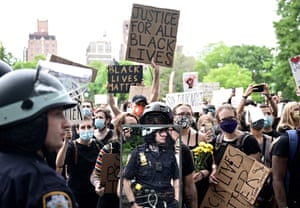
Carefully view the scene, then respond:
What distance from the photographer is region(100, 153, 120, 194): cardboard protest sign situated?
6363 millimetres

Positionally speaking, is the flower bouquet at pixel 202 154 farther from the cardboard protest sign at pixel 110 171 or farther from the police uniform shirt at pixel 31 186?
the police uniform shirt at pixel 31 186

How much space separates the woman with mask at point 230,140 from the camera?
22.5ft

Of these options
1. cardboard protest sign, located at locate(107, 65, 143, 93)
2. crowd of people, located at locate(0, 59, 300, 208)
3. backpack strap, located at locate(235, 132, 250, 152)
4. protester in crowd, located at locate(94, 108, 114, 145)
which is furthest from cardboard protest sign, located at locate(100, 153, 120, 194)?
cardboard protest sign, located at locate(107, 65, 143, 93)

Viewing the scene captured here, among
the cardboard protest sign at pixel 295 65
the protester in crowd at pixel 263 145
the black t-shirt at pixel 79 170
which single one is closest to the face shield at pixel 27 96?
the black t-shirt at pixel 79 170

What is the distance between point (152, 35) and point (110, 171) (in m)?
4.08

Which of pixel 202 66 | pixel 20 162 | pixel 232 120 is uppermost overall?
pixel 20 162

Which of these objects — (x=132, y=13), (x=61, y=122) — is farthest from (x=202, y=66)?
(x=61, y=122)

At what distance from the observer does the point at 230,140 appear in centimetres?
706

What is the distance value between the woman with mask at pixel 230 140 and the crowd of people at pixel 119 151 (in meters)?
0.01

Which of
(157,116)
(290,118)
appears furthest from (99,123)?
(157,116)

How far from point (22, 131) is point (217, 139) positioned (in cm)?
469

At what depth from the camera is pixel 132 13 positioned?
33.5 feet

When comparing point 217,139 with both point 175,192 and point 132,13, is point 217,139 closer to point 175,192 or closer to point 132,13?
point 175,192

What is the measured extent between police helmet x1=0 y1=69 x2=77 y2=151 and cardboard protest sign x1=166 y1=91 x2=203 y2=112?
31.2 ft
